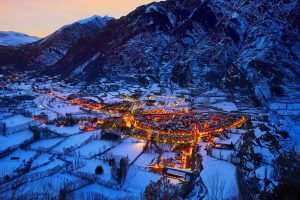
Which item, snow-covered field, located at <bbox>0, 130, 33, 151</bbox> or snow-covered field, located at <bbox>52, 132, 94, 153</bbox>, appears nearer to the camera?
snow-covered field, located at <bbox>52, 132, 94, 153</bbox>

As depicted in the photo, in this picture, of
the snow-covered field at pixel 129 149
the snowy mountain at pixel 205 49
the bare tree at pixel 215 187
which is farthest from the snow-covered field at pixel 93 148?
the snowy mountain at pixel 205 49

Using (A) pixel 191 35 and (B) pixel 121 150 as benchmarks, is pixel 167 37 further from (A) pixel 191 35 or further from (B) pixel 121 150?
(B) pixel 121 150

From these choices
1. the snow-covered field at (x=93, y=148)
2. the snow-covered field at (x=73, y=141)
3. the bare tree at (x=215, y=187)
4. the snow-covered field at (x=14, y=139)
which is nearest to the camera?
the bare tree at (x=215, y=187)

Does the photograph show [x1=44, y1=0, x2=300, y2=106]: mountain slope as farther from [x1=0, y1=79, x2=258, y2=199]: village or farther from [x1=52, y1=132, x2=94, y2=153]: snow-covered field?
[x1=52, y1=132, x2=94, y2=153]: snow-covered field

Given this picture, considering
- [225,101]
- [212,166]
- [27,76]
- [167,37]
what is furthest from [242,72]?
[27,76]

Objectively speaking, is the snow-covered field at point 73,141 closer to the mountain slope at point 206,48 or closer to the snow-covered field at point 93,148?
the snow-covered field at point 93,148

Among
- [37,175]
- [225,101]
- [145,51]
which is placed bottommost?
[37,175]

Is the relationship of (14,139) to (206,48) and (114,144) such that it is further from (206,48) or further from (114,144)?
(206,48)

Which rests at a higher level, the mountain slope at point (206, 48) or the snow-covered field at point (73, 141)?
the mountain slope at point (206, 48)

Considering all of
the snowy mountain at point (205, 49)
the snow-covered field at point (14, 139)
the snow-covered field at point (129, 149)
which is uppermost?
the snowy mountain at point (205, 49)

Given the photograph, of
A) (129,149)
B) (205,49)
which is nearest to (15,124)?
(129,149)

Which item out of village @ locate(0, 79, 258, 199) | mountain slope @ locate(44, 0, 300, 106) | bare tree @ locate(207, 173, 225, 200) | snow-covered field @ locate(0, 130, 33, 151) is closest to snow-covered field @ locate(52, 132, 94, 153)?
village @ locate(0, 79, 258, 199)
